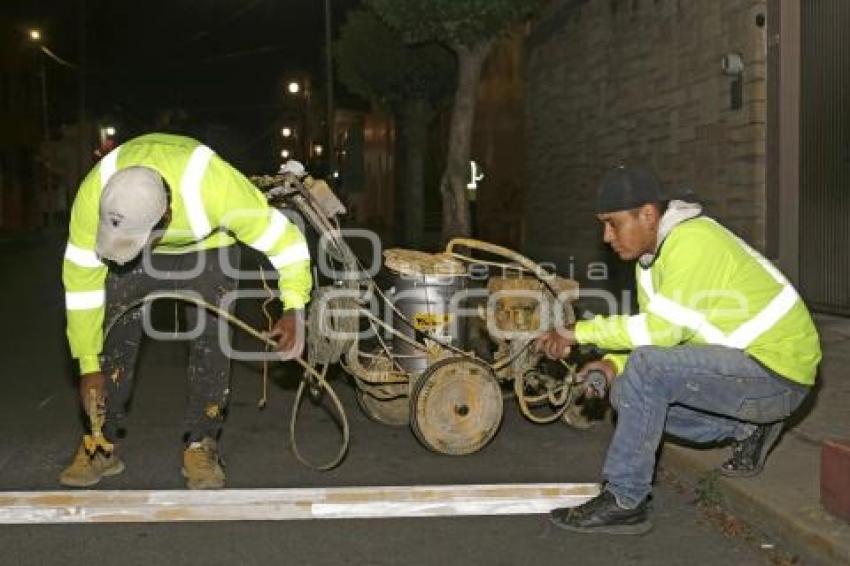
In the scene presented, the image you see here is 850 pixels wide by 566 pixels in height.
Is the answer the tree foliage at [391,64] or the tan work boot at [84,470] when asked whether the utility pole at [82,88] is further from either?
the tan work boot at [84,470]

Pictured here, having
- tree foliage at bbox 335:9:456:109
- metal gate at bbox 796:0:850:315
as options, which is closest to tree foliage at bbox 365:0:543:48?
tree foliage at bbox 335:9:456:109

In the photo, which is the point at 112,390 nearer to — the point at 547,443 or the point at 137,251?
the point at 137,251

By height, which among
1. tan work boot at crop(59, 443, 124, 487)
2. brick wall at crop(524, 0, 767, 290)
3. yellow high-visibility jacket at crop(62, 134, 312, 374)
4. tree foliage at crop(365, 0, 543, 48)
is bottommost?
tan work boot at crop(59, 443, 124, 487)

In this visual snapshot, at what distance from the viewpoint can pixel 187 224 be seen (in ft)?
A: 17.2

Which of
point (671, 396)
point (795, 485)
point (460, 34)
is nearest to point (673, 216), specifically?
point (671, 396)

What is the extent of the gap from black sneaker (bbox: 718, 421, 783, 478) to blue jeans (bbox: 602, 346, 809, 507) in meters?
0.37

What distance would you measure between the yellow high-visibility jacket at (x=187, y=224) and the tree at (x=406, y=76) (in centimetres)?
2211

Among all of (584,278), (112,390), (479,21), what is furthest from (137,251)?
(479,21)

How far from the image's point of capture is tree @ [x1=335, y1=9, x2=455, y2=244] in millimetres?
27141

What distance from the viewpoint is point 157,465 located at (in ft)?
20.2

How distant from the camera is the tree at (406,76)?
89.0ft

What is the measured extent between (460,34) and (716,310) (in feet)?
54.3

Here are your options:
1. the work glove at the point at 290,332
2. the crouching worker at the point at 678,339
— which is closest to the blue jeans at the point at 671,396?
the crouching worker at the point at 678,339

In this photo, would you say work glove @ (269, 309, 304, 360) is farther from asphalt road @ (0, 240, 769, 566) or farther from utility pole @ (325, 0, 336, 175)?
utility pole @ (325, 0, 336, 175)
